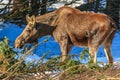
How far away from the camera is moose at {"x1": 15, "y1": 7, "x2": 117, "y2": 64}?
388 inches

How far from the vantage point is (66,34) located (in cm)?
1030

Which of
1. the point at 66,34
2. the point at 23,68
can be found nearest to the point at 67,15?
the point at 66,34

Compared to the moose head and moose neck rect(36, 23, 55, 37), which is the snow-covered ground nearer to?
moose neck rect(36, 23, 55, 37)

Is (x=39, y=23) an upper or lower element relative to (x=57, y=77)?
lower

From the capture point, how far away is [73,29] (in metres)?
10.3

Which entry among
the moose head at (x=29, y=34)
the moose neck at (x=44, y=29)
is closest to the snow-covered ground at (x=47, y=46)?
the moose neck at (x=44, y=29)

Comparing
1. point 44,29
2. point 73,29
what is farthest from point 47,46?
point 73,29

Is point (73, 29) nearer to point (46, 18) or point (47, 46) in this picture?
point (46, 18)

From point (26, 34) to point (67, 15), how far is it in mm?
1121

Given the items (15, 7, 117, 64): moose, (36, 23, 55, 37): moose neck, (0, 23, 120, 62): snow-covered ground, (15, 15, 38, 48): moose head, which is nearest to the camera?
(15, 7, 117, 64): moose

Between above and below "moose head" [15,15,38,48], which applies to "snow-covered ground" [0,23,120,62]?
below

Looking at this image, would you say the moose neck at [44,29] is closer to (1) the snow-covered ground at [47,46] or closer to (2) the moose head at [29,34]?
(2) the moose head at [29,34]

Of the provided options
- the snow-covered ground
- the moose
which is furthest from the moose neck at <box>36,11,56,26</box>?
the snow-covered ground

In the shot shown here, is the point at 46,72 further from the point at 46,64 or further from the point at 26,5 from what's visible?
the point at 26,5
